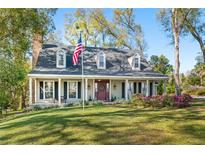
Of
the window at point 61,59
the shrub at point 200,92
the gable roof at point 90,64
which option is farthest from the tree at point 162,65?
the window at point 61,59

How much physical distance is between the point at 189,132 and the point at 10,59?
38.1 feet

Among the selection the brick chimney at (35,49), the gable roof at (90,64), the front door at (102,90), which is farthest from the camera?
the front door at (102,90)

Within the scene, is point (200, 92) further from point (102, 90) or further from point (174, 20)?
point (102, 90)

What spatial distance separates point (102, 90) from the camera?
61.0ft

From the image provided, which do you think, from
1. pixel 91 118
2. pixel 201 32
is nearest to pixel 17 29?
pixel 91 118

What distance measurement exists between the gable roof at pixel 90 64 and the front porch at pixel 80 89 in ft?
1.47

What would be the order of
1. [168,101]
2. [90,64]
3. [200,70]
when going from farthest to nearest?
1. [200,70]
2. [90,64]
3. [168,101]

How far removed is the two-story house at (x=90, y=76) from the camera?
1697 centimetres

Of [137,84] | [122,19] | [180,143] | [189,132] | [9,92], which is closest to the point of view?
[180,143]

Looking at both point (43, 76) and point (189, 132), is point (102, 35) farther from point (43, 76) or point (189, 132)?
point (189, 132)

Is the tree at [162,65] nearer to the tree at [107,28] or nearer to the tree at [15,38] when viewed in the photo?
the tree at [107,28]

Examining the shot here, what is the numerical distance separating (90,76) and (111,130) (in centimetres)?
871

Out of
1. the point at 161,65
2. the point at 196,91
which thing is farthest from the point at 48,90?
the point at 161,65

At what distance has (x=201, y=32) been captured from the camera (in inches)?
792
